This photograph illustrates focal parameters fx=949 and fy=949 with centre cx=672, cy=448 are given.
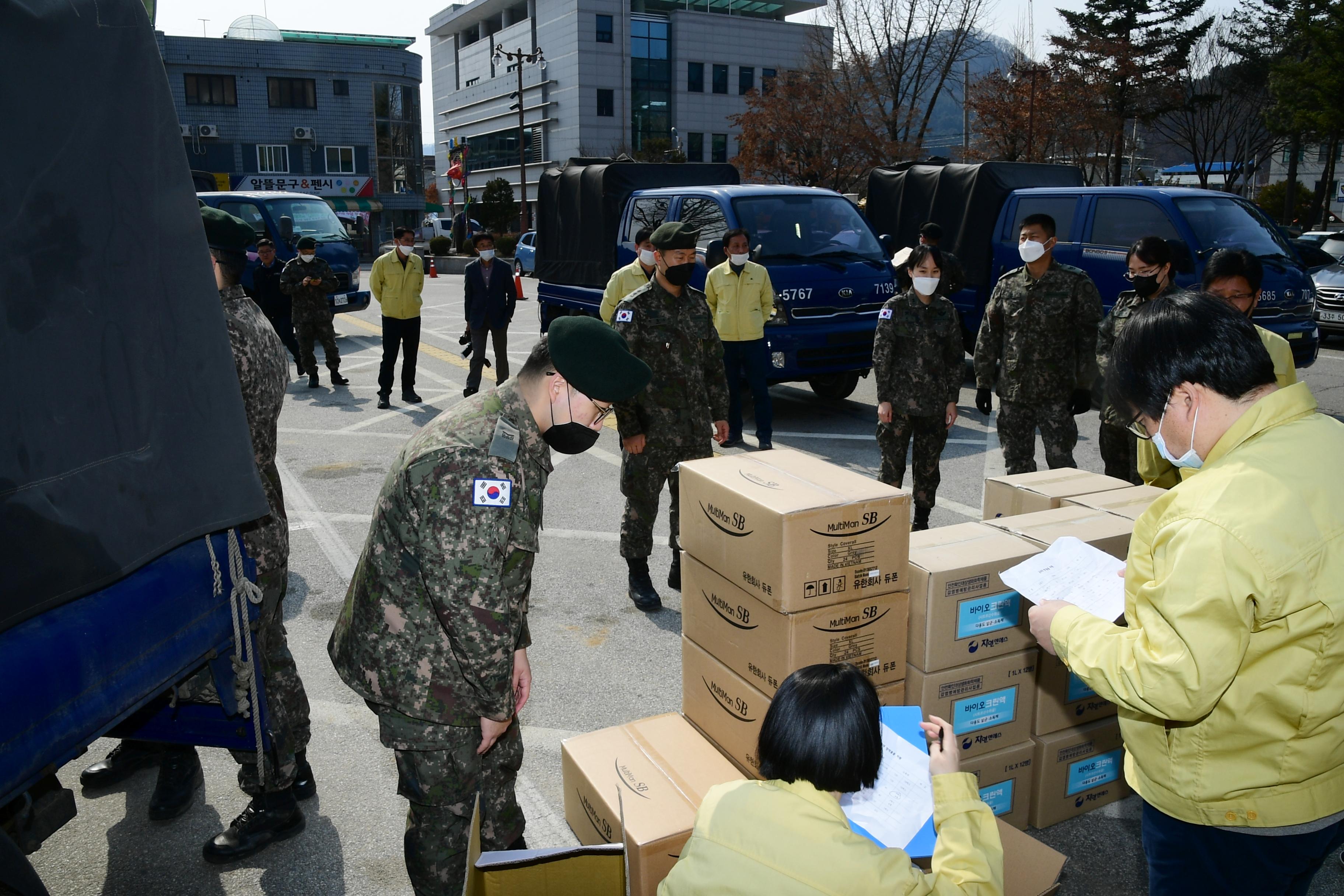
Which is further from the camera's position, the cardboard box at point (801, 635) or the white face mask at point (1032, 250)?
the white face mask at point (1032, 250)

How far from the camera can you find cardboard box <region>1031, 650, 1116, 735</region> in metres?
3.15

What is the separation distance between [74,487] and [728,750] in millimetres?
2056

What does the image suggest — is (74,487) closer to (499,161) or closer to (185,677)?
(185,677)

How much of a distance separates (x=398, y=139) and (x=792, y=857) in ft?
180

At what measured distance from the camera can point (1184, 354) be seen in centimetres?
182

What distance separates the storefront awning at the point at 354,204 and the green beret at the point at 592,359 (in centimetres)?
4846

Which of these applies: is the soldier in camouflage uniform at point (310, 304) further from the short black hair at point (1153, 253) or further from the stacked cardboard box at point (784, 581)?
the stacked cardboard box at point (784, 581)

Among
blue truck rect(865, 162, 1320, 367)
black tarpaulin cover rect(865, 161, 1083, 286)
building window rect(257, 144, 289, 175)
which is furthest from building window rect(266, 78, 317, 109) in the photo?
blue truck rect(865, 162, 1320, 367)

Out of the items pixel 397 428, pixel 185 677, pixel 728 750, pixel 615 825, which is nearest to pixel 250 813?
pixel 185 677

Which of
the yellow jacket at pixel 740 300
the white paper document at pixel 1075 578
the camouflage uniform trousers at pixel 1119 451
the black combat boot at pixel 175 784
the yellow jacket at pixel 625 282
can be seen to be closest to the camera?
the white paper document at pixel 1075 578

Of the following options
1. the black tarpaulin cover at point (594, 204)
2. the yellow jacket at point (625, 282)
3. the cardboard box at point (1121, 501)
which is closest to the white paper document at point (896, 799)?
the cardboard box at point (1121, 501)

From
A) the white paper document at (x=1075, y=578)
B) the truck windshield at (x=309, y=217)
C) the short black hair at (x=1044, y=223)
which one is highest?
the truck windshield at (x=309, y=217)

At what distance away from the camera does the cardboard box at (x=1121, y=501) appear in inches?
137

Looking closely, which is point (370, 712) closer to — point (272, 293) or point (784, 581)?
point (784, 581)
